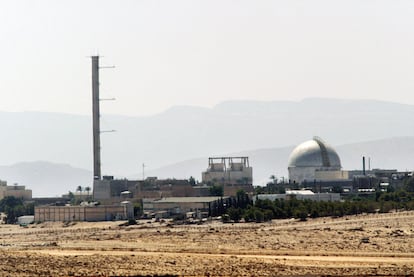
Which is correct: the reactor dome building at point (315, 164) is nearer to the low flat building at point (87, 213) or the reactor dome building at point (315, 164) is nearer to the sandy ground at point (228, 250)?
the low flat building at point (87, 213)

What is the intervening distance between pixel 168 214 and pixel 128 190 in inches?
1369

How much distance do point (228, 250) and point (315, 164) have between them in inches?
4660

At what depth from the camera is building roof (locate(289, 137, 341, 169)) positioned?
7584 inches

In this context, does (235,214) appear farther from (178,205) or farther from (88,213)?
(178,205)

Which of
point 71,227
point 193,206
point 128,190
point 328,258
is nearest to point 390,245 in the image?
point 328,258

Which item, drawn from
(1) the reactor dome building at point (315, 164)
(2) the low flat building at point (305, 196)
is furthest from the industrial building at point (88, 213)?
(1) the reactor dome building at point (315, 164)

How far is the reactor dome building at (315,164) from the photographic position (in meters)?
189

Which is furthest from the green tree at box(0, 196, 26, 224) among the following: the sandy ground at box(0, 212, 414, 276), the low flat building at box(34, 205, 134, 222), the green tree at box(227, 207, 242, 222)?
the green tree at box(227, 207, 242, 222)

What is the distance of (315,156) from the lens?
7613 inches

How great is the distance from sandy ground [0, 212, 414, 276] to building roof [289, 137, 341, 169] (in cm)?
8019

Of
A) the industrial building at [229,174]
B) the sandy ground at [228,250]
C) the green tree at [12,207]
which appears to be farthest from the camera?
the industrial building at [229,174]

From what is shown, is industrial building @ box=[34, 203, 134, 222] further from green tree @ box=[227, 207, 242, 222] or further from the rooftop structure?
the rooftop structure

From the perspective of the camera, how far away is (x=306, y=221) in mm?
108312

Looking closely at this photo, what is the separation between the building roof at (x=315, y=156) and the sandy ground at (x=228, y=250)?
263 feet
